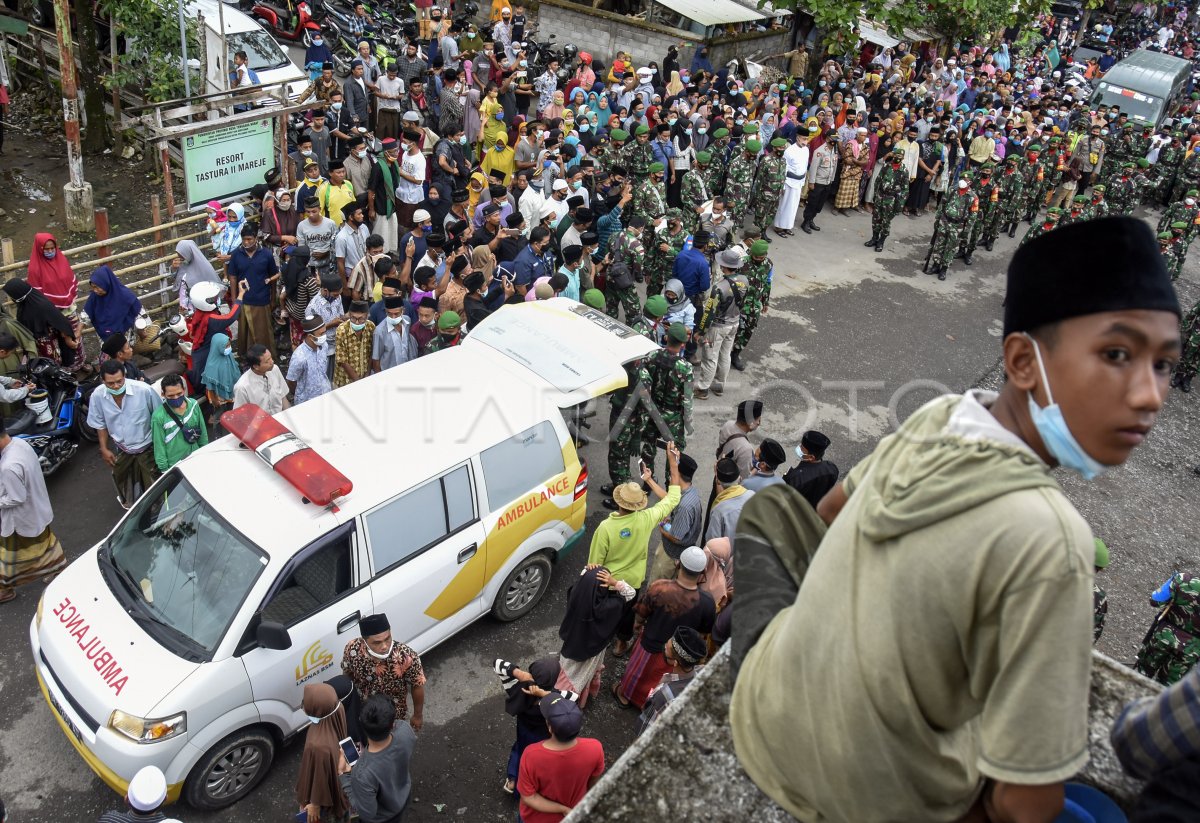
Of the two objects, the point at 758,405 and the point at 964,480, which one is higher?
the point at 964,480

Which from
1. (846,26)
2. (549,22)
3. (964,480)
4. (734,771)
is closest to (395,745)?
(734,771)

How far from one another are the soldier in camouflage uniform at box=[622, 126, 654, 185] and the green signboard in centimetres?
513

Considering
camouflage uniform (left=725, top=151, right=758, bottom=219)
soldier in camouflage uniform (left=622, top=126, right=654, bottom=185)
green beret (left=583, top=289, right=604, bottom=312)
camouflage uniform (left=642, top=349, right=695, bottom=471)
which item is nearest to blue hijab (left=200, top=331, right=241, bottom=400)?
green beret (left=583, top=289, right=604, bottom=312)

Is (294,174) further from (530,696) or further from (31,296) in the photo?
(530,696)

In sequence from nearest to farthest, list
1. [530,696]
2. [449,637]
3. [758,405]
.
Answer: [530,696], [449,637], [758,405]

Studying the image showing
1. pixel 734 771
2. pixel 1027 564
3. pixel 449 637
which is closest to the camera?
pixel 1027 564

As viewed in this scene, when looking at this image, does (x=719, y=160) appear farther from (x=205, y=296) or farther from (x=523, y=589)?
(x=523, y=589)

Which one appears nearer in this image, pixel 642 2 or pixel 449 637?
pixel 449 637

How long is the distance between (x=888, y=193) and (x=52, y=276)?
1247cm

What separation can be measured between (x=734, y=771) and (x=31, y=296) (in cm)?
819

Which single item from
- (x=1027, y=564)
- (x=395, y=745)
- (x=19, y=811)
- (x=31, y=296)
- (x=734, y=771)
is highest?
(x=1027, y=564)

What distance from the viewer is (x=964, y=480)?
63.4 inches

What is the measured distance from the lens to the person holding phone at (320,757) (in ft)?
16.2

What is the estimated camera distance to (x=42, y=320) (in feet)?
Answer: 27.6
